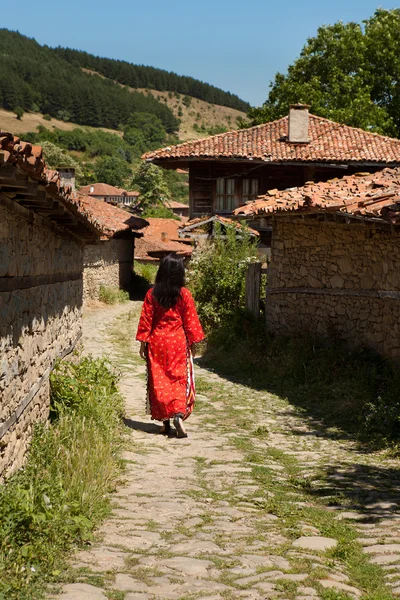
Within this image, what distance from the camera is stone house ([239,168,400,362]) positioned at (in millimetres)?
9469

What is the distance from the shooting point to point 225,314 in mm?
14523

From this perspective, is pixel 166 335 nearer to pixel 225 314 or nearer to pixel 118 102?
pixel 225 314

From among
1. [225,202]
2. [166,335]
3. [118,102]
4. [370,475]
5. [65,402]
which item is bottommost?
[370,475]

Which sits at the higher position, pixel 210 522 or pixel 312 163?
pixel 312 163

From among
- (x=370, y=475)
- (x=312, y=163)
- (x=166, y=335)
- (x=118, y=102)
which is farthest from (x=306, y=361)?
(x=118, y=102)

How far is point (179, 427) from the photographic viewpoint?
297 inches

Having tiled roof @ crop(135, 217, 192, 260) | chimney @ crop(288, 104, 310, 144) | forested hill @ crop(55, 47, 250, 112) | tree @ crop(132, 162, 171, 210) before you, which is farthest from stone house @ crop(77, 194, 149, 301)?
forested hill @ crop(55, 47, 250, 112)

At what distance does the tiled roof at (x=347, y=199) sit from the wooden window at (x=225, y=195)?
34.7 feet

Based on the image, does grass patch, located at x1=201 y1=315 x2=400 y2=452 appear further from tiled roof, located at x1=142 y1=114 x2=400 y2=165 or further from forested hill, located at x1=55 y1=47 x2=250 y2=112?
forested hill, located at x1=55 y1=47 x2=250 y2=112

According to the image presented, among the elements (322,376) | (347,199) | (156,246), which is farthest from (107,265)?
(347,199)

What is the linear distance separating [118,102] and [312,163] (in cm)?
11878

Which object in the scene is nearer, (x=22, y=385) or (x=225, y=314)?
(x=22, y=385)

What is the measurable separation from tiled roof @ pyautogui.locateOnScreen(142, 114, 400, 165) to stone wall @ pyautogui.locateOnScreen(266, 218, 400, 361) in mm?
10163

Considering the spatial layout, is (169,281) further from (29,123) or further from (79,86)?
(79,86)
